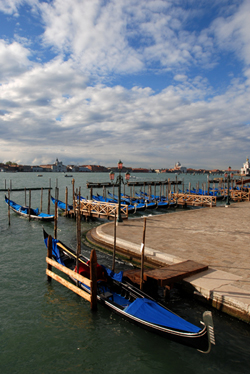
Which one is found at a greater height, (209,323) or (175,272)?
(209,323)

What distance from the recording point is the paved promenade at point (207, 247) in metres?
6.12

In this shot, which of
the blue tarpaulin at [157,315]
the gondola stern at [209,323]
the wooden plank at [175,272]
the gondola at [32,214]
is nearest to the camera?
the gondola stern at [209,323]

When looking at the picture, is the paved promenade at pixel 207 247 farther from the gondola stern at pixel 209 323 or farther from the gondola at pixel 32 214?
the gondola at pixel 32 214

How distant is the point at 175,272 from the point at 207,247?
10.8 ft

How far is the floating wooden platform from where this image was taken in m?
6.64

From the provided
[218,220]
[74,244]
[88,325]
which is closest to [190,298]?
[88,325]

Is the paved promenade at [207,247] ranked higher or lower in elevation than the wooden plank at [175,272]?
lower

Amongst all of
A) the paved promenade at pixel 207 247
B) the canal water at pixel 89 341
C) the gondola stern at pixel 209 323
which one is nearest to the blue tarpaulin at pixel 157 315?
the gondola stern at pixel 209 323

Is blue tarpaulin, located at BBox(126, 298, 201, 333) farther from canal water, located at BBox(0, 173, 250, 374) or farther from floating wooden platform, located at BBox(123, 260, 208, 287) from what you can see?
floating wooden platform, located at BBox(123, 260, 208, 287)

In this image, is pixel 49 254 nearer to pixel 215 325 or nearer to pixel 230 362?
pixel 215 325

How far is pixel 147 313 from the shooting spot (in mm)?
5531

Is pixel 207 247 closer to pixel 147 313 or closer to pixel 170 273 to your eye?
pixel 170 273

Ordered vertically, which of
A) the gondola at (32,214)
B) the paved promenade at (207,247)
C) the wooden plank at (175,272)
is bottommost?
the gondola at (32,214)

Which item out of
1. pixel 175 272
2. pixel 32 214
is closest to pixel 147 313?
pixel 175 272
